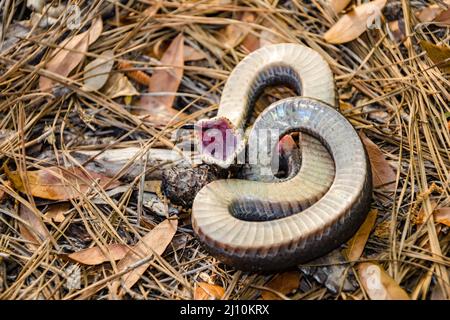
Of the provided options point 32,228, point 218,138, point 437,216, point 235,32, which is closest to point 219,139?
point 218,138

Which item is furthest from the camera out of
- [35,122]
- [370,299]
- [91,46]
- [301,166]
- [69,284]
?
[91,46]

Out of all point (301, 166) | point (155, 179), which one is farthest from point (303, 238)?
point (155, 179)

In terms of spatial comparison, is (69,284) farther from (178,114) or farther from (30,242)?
(178,114)

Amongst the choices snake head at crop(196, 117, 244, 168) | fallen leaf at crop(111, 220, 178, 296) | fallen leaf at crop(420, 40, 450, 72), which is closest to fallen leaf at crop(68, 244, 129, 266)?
fallen leaf at crop(111, 220, 178, 296)

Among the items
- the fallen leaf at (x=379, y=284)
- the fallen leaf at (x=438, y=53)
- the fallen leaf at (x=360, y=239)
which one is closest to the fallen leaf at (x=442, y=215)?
the fallen leaf at (x=360, y=239)

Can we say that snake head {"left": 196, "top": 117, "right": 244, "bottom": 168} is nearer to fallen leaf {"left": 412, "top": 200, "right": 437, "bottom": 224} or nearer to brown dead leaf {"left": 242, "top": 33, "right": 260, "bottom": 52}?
brown dead leaf {"left": 242, "top": 33, "right": 260, "bottom": 52}

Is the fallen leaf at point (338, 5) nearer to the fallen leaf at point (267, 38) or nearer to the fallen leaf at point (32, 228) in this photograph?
the fallen leaf at point (267, 38)

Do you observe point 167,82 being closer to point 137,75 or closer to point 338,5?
point 137,75
